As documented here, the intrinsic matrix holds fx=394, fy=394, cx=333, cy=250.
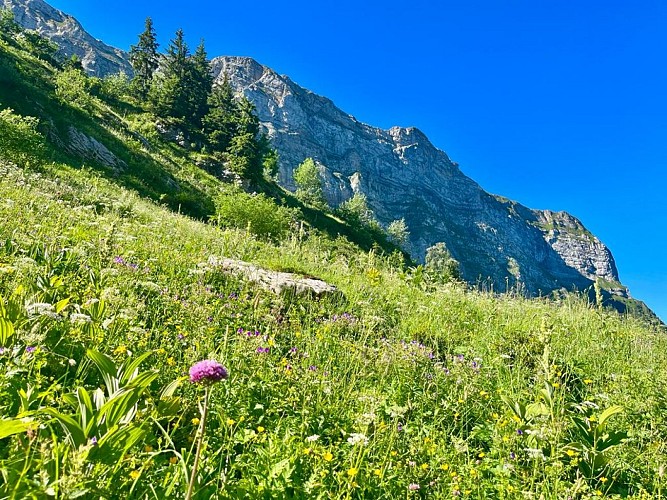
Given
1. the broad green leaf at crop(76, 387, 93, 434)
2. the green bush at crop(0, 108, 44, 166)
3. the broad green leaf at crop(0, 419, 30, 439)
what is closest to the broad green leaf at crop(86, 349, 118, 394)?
the broad green leaf at crop(76, 387, 93, 434)

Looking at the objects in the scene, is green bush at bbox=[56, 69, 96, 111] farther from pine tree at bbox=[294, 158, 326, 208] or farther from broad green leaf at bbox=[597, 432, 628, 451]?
pine tree at bbox=[294, 158, 326, 208]

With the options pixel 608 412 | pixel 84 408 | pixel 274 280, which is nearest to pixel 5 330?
pixel 84 408

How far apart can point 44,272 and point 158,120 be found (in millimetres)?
43968

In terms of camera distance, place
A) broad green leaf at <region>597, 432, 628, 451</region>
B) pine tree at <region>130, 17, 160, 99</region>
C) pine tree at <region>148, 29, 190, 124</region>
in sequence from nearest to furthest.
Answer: broad green leaf at <region>597, 432, 628, 451</region> → pine tree at <region>148, 29, 190, 124</region> → pine tree at <region>130, 17, 160, 99</region>

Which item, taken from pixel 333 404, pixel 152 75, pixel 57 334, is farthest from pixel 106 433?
pixel 152 75

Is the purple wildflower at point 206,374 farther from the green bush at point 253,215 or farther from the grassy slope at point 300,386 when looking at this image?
the green bush at point 253,215

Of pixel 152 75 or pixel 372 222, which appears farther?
pixel 372 222

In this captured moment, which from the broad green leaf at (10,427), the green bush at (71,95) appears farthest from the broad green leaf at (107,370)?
the green bush at (71,95)

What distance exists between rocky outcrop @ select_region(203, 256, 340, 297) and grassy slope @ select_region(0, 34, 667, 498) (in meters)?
0.21

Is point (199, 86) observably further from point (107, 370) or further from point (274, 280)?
point (107, 370)

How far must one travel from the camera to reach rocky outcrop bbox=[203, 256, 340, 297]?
6475 millimetres

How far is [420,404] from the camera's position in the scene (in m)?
3.88

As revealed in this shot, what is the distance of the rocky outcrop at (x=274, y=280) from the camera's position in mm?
6475

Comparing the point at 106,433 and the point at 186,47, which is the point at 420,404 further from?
the point at 186,47
